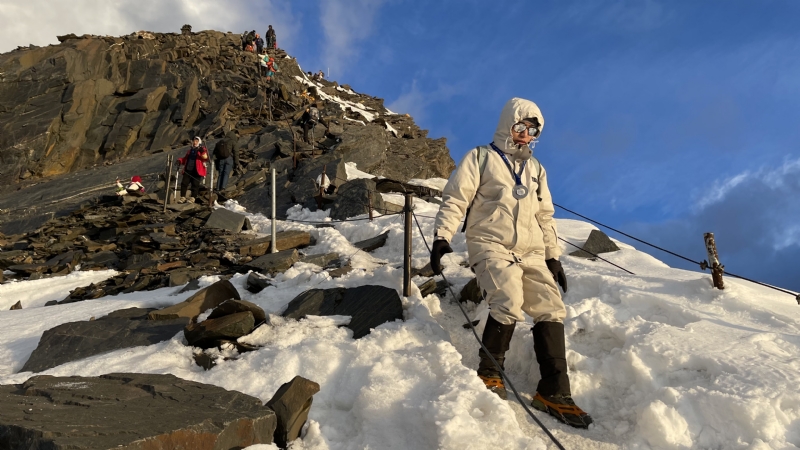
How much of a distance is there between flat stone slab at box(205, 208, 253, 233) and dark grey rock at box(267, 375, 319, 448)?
9.87 m

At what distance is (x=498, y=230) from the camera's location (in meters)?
3.77

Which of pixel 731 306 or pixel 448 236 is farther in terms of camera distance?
pixel 731 306

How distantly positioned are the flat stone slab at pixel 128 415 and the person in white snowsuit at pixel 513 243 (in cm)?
182

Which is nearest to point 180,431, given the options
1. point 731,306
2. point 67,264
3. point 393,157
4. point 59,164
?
point 731,306

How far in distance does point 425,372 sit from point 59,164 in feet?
90.7

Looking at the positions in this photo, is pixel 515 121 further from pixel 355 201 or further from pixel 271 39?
pixel 271 39

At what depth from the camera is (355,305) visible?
479 cm

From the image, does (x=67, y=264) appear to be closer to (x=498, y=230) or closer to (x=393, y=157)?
(x=498, y=230)

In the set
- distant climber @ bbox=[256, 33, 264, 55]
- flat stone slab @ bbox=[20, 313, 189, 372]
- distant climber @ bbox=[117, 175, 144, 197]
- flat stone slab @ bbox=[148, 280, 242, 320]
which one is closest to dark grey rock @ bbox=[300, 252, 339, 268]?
flat stone slab @ bbox=[148, 280, 242, 320]

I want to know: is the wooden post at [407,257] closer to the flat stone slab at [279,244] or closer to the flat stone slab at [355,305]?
the flat stone slab at [355,305]

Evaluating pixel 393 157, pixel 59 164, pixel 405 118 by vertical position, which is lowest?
pixel 59 164

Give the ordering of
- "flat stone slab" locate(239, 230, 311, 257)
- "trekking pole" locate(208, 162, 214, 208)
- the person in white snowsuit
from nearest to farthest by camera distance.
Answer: the person in white snowsuit < "flat stone slab" locate(239, 230, 311, 257) < "trekking pole" locate(208, 162, 214, 208)

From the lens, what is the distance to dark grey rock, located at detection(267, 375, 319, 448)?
2.87 m

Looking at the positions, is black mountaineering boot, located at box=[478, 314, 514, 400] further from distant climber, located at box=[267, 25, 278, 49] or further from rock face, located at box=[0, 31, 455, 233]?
distant climber, located at box=[267, 25, 278, 49]
